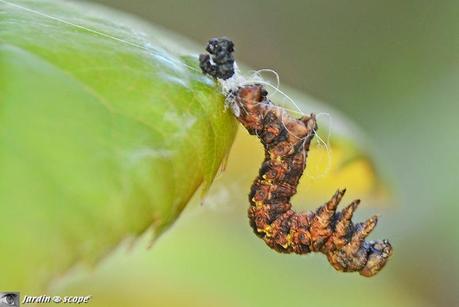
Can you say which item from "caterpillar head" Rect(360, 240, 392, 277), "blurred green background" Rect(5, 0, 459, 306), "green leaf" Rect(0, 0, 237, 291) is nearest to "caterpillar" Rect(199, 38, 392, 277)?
"caterpillar head" Rect(360, 240, 392, 277)

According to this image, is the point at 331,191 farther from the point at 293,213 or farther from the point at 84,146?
the point at 84,146

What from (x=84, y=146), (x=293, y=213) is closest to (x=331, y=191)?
(x=293, y=213)

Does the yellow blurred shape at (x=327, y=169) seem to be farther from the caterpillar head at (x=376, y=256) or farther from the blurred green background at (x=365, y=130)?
the caterpillar head at (x=376, y=256)

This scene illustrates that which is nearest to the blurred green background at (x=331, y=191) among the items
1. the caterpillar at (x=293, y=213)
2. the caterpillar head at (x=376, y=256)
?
the caterpillar at (x=293, y=213)

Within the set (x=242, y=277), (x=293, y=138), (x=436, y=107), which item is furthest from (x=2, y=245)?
(x=436, y=107)

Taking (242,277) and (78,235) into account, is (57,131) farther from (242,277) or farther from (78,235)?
(242,277)

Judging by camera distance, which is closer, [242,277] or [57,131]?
[57,131]

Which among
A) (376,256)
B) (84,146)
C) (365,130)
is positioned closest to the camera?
(84,146)
